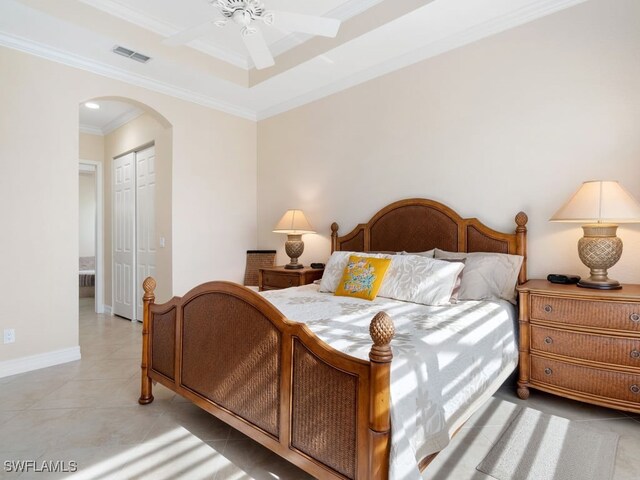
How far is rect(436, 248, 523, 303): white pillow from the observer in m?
2.46

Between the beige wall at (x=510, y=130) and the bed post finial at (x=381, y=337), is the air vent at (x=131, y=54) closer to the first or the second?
the beige wall at (x=510, y=130)

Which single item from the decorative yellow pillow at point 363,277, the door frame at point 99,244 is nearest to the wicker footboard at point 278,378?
the decorative yellow pillow at point 363,277

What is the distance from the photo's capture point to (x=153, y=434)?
1.98 meters

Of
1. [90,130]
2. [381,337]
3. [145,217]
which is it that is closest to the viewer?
[381,337]

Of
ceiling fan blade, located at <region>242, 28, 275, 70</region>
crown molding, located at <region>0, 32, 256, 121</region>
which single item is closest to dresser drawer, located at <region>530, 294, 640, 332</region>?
ceiling fan blade, located at <region>242, 28, 275, 70</region>

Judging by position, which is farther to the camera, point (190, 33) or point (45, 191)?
point (45, 191)

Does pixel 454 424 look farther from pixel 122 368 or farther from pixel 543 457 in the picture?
pixel 122 368

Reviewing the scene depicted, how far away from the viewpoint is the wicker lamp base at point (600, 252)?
2.16 meters

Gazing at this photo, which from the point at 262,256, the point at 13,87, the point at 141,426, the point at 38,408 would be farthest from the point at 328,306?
the point at 13,87

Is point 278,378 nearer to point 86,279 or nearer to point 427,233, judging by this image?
point 427,233

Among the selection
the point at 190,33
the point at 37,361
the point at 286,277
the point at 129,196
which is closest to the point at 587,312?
the point at 286,277

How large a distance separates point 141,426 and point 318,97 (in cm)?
347

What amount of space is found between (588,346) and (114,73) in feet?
14.5

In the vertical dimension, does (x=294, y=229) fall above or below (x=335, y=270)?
above
